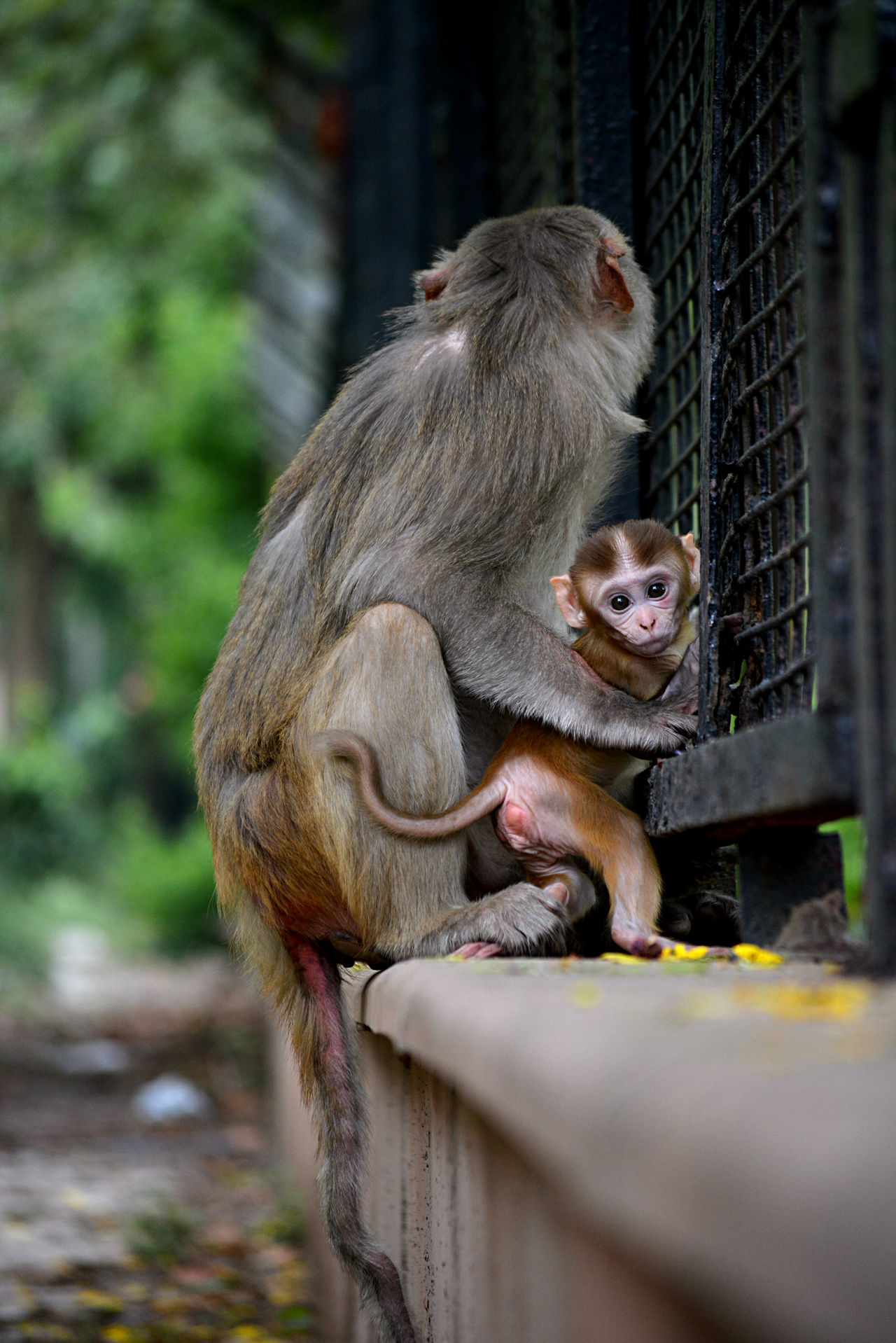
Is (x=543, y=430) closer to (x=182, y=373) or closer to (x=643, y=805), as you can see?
(x=643, y=805)

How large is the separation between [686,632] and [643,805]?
1.14 ft

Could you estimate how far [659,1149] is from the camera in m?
0.84

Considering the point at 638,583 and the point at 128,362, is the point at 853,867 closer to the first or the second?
the point at 638,583

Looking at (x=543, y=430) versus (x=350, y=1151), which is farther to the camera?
(x=543, y=430)

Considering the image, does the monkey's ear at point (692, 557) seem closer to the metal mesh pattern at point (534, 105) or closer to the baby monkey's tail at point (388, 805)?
the baby monkey's tail at point (388, 805)

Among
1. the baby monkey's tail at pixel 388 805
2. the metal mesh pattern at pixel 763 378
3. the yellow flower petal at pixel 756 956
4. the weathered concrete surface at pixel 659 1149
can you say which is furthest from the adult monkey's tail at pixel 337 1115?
the metal mesh pattern at pixel 763 378

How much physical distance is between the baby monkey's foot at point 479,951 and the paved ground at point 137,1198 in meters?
2.39

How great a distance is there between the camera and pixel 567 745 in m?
2.73

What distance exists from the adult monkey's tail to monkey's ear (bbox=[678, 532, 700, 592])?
104cm

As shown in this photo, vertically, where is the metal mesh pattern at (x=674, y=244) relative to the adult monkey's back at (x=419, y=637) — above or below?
above

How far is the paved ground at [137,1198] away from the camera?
4488 mm

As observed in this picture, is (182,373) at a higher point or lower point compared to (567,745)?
higher

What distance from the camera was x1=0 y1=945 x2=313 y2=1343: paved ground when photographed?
449 cm

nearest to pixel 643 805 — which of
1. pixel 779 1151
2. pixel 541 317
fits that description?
pixel 541 317
